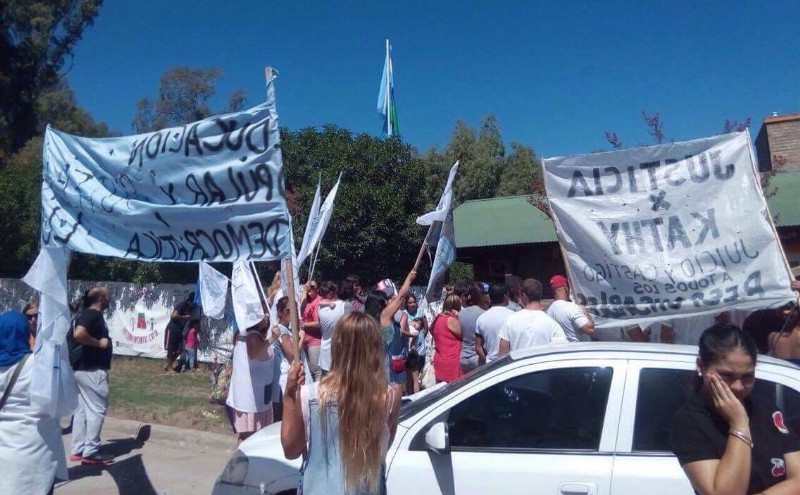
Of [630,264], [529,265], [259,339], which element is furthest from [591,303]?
[529,265]

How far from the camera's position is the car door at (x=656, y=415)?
3547 millimetres

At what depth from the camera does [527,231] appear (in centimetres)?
1947

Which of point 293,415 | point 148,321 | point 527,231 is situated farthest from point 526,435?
point 527,231

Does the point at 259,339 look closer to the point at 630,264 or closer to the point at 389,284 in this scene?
the point at 630,264

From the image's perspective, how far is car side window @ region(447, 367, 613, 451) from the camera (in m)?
3.81

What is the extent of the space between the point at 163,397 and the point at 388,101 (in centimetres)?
1570

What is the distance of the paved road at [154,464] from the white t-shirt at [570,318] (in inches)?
141

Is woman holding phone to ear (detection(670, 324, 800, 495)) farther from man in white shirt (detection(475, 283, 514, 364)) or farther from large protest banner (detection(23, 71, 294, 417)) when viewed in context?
man in white shirt (detection(475, 283, 514, 364))

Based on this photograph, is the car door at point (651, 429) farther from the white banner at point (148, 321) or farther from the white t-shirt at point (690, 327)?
the white banner at point (148, 321)

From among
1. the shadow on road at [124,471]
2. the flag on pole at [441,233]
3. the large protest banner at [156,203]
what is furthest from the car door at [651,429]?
the shadow on road at [124,471]

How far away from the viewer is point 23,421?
4.41 m

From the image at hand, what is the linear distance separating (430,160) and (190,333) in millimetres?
21984

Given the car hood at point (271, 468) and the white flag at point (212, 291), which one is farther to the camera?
the white flag at point (212, 291)

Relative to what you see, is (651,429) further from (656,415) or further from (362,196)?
(362,196)
